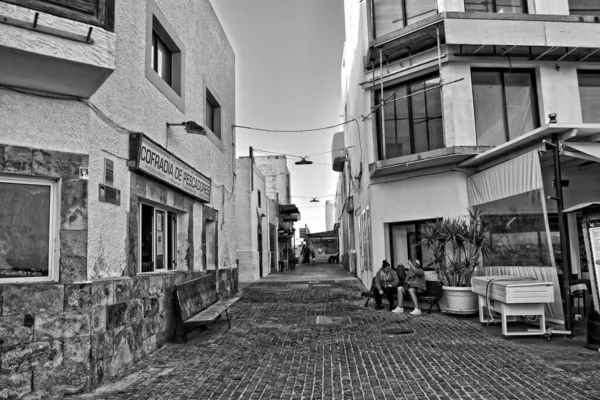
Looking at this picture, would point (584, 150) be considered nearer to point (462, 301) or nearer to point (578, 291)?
point (578, 291)

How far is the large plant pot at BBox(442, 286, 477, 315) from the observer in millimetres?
10344

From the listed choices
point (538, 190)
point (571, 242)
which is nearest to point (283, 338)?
point (538, 190)

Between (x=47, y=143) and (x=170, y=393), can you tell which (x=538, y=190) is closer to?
(x=170, y=393)

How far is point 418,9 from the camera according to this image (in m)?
13.1

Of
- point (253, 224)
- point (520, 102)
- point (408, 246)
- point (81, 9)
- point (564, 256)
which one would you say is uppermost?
point (520, 102)

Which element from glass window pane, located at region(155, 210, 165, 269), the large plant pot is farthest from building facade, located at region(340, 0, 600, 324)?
glass window pane, located at region(155, 210, 165, 269)

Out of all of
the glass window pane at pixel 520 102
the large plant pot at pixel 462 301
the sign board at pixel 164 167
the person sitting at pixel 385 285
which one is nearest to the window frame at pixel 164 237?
the sign board at pixel 164 167

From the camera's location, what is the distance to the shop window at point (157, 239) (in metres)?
8.11

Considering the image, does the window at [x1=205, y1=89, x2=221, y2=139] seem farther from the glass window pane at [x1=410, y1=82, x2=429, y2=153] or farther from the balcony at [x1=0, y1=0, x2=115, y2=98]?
the balcony at [x1=0, y1=0, x2=115, y2=98]

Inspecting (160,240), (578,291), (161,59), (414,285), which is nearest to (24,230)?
(160,240)

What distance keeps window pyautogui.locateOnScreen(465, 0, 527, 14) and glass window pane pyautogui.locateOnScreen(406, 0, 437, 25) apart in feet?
2.95

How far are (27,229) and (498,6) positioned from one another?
12147mm

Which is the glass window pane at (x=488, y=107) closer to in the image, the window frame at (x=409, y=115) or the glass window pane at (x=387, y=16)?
the window frame at (x=409, y=115)

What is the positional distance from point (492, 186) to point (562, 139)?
7.49 ft
